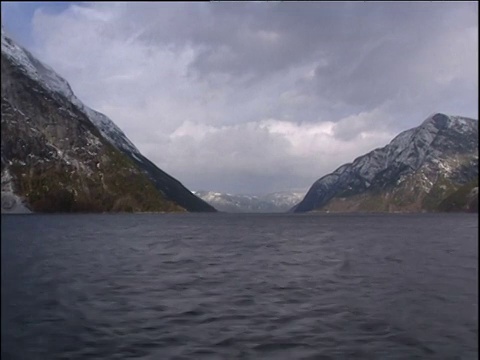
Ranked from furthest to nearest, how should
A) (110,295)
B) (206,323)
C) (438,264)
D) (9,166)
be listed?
(438,264)
(110,295)
(206,323)
(9,166)

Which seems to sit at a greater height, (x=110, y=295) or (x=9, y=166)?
(x=9, y=166)

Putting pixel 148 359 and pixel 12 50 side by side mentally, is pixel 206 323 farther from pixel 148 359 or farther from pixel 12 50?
pixel 12 50

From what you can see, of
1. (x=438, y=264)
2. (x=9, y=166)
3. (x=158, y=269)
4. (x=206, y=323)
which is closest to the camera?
(x=9, y=166)

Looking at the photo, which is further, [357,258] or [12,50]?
[357,258]

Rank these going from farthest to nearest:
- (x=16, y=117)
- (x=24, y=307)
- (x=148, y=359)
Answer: (x=24, y=307), (x=148, y=359), (x=16, y=117)

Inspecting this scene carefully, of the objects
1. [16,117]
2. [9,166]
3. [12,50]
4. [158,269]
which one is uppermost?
[12,50]

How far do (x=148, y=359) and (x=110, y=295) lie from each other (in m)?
14.3

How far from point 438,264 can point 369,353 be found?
34.7 metres

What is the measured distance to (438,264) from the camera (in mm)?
48031

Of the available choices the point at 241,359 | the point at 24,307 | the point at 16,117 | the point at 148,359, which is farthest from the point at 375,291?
the point at 16,117

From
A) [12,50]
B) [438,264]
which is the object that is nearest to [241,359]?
[12,50]

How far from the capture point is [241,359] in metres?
16.9

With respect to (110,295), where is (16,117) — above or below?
above

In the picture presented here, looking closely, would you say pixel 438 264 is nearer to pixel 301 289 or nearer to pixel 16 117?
pixel 301 289
